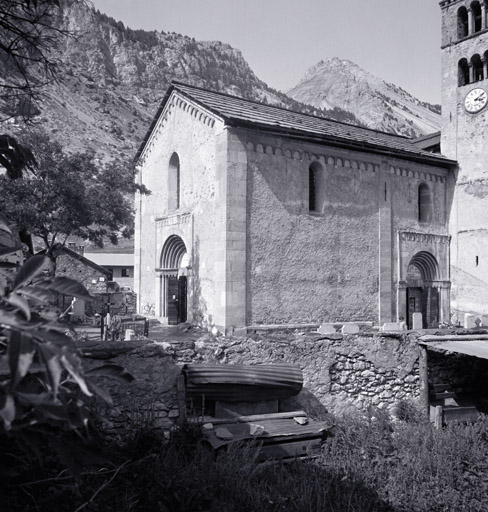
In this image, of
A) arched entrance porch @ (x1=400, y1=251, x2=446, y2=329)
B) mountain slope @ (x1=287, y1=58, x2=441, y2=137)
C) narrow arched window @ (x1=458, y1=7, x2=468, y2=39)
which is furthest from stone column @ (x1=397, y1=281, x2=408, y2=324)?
mountain slope @ (x1=287, y1=58, x2=441, y2=137)

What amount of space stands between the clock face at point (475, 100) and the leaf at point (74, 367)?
878 inches

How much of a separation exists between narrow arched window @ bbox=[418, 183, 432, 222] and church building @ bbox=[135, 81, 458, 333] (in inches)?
1.7

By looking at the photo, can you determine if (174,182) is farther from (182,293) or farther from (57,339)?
(57,339)

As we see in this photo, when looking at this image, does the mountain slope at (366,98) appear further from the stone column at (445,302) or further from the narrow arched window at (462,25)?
the stone column at (445,302)

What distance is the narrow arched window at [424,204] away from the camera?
19.7m

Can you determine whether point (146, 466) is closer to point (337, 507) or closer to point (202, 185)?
point (337, 507)

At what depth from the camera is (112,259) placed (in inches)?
1748

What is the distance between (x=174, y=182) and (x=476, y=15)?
1578 cm

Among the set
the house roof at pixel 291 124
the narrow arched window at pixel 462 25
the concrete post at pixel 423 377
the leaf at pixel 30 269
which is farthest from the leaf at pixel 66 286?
the narrow arched window at pixel 462 25

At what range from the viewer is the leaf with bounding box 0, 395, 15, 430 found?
1761mm

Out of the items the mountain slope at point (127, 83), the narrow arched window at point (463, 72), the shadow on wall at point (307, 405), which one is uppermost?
the mountain slope at point (127, 83)

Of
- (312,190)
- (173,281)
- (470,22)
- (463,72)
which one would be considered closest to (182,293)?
(173,281)

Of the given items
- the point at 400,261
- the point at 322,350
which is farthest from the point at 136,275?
the point at 322,350

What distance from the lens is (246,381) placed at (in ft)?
26.2
